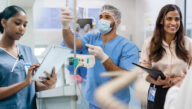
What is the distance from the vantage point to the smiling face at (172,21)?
5.20 feet

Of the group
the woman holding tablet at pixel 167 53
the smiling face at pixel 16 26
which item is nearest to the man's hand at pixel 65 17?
the smiling face at pixel 16 26

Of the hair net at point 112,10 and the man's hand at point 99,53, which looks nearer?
the man's hand at point 99,53

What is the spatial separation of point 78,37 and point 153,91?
70 cm

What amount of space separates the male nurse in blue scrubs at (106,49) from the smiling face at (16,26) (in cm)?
51

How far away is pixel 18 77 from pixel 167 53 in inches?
41.6

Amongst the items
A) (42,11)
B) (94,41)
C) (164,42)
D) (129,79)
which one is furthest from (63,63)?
(129,79)

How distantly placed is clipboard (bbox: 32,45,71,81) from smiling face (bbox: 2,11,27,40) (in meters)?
0.19

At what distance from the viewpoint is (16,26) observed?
3.84 feet

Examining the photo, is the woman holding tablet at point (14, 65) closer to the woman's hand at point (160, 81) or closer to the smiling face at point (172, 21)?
the woman's hand at point (160, 81)

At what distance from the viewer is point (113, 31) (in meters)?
1.72

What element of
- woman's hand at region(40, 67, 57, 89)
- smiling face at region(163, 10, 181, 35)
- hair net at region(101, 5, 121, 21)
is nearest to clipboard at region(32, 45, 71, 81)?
woman's hand at region(40, 67, 57, 89)

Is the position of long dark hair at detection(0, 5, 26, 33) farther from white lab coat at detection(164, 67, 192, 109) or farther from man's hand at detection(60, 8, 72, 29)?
white lab coat at detection(164, 67, 192, 109)

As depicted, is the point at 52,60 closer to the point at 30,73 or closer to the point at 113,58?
the point at 30,73

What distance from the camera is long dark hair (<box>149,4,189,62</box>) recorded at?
157cm
